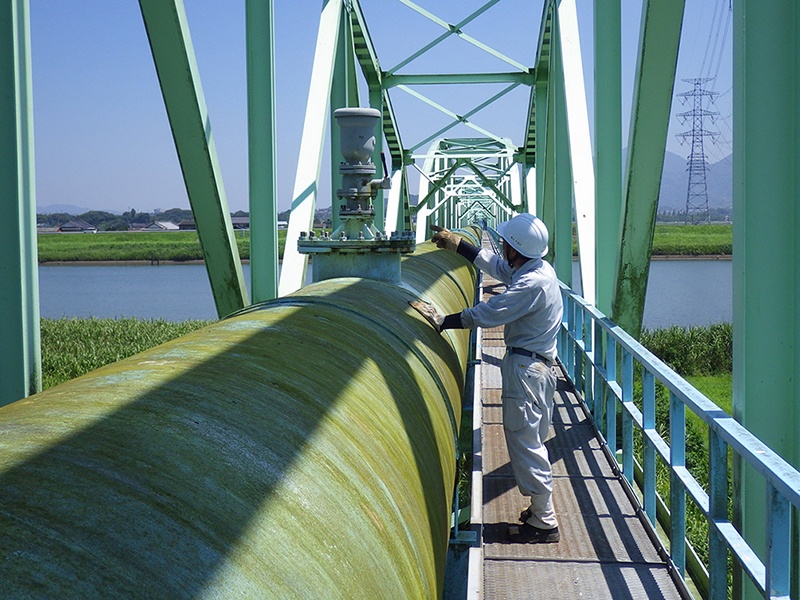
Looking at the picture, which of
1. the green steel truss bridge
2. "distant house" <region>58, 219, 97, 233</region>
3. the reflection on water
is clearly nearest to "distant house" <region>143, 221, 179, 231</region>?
"distant house" <region>58, 219, 97, 233</region>

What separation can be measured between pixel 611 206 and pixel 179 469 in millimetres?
6575

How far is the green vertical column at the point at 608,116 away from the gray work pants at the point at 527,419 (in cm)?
267

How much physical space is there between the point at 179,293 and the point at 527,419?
51.8m

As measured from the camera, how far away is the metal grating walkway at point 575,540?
15.0ft

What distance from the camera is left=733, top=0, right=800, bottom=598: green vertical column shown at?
3.64m

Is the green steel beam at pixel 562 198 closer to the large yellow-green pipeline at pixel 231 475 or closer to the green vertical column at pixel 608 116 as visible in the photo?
the green vertical column at pixel 608 116

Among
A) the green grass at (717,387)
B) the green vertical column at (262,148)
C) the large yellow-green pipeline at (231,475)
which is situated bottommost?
the green grass at (717,387)

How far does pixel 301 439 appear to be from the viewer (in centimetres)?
213

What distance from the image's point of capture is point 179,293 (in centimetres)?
5472

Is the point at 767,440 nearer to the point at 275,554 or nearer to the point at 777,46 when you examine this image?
the point at 777,46

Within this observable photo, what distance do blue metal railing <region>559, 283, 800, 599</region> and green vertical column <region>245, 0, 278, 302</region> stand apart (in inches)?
98.1

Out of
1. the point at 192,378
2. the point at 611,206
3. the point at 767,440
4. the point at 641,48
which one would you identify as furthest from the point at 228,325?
the point at 611,206

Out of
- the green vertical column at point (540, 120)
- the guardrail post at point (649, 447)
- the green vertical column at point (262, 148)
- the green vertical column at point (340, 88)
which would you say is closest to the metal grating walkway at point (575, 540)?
the guardrail post at point (649, 447)

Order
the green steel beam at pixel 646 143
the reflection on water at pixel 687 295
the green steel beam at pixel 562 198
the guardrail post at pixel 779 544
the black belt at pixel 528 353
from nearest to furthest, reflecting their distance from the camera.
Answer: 1. the guardrail post at pixel 779 544
2. the black belt at pixel 528 353
3. the green steel beam at pixel 646 143
4. the green steel beam at pixel 562 198
5. the reflection on water at pixel 687 295
